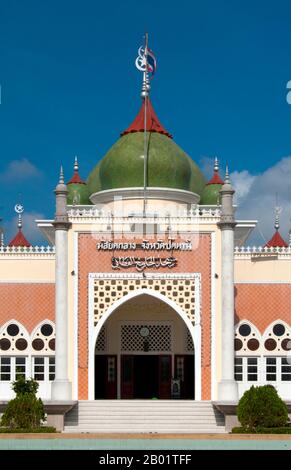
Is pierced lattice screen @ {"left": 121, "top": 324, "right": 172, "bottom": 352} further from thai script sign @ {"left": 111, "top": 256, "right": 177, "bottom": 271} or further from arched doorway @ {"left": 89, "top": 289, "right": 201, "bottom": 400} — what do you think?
thai script sign @ {"left": 111, "top": 256, "right": 177, "bottom": 271}

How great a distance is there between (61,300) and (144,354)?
10.9ft

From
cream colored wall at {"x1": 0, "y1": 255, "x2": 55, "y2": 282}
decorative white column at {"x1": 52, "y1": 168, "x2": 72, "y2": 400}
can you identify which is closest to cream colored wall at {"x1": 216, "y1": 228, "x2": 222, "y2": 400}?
decorative white column at {"x1": 52, "y1": 168, "x2": 72, "y2": 400}

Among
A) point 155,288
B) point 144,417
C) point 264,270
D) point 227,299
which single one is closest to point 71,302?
point 155,288

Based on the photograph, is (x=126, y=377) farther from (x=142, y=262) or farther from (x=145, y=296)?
(x=142, y=262)

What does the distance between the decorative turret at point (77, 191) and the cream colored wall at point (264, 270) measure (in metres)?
7.00

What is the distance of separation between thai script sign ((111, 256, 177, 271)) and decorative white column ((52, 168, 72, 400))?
127 cm

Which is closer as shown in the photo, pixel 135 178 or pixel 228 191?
pixel 228 191

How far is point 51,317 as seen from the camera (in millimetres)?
25266

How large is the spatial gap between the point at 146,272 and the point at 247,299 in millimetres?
3116

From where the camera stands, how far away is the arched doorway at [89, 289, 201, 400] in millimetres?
25594

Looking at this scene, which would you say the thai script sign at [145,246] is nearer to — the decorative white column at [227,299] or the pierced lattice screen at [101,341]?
the decorative white column at [227,299]

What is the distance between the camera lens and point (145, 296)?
82.9 ft
